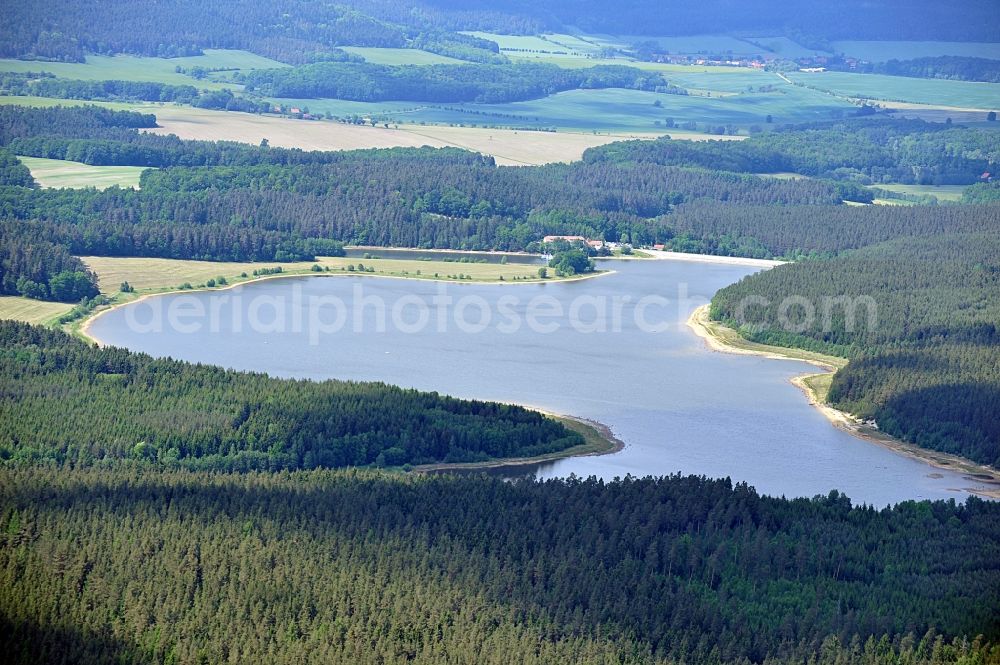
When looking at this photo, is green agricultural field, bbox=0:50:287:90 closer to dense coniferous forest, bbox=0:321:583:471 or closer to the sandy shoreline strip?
the sandy shoreline strip

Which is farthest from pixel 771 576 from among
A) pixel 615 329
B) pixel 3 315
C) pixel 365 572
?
pixel 3 315

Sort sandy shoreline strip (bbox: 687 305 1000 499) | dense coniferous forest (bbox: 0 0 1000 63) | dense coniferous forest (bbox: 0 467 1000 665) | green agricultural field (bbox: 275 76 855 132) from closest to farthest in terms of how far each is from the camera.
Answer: dense coniferous forest (bbox: 0 467 1000 665)
sandy shoreline strip (bbox: 687 305 1000 499)
dense coniferous forest (bbox: 0 0 1000 63)
green agricultural field (bbox: 275 76 855 132)

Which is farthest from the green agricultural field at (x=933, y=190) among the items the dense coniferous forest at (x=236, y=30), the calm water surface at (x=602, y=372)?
the dense coniferous forest at (x=236, y=30)

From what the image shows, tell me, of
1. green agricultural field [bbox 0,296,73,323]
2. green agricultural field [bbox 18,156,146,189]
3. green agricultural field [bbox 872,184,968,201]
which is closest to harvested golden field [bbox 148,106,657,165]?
green agricultural field [bbox 18,156,146,189]

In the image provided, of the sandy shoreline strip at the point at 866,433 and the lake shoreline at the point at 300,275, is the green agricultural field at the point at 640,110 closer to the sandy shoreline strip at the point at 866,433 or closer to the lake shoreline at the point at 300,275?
the lake shoreline at the point at 300,275

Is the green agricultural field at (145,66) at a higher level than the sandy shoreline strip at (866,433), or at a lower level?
higher

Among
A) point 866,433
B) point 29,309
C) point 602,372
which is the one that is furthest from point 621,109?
point 866,433

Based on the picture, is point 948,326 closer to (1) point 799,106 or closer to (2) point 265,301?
(2) point 265,301
